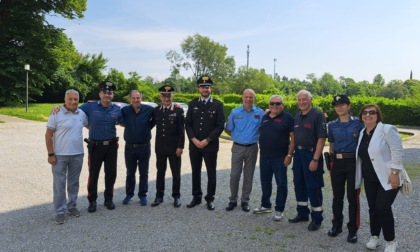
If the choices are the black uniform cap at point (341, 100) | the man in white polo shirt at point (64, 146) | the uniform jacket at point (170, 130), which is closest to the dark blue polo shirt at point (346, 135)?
the black uniform cap at point (341, 100)

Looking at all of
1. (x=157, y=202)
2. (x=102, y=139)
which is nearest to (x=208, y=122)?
(x=157, y=202)

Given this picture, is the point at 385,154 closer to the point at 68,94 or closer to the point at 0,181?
the point at 68,94

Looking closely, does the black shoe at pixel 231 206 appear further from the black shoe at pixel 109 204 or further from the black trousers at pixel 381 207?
the black trousers at pixel 381 207

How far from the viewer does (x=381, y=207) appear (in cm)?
377

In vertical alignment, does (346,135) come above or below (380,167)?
above

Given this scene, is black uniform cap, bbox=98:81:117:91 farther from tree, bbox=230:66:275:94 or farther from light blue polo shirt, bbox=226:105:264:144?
tree, bbox=230:66:275:94

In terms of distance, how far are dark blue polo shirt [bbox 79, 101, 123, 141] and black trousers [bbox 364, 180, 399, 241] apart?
3.72 m

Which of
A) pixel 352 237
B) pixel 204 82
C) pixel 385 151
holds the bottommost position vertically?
pixel 352 237

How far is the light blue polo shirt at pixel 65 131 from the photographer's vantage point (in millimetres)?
4883

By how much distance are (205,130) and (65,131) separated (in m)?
2.09

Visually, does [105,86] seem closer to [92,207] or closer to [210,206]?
[92,207]

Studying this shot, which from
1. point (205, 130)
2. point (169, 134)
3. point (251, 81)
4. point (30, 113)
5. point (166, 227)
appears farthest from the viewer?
point (251, 81)

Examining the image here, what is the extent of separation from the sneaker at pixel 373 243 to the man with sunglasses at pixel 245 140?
73.8 inches

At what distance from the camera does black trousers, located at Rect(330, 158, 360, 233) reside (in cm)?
414
